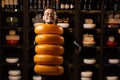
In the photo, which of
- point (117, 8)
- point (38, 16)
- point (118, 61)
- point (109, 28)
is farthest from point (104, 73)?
point (38, 16)

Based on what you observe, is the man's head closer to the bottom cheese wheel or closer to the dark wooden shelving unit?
the bottom cheese wheel

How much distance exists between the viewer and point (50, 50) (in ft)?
10.5

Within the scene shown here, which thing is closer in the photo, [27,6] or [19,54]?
[27,6]

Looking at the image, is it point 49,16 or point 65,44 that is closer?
point 49,16

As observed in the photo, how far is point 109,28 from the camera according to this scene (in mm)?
5207

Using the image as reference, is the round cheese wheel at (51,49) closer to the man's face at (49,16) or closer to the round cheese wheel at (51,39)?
the round cheese wheel at (51,39)

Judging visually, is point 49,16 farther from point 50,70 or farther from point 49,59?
point 50,70

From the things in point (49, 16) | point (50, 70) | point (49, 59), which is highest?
point (49, 16)

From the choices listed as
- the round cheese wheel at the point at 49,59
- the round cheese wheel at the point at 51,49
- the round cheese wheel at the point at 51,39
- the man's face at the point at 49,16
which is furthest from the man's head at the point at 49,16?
the round cheese wheel at the point at 49,59

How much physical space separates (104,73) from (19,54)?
1523 mm

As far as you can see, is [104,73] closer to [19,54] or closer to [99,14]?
[99,14]

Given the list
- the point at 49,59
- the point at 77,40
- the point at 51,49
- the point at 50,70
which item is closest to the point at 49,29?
the point at 51,49

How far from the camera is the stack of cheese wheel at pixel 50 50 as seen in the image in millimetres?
3176

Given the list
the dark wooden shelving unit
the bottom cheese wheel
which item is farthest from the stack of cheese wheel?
the dark wooden shelving unit
